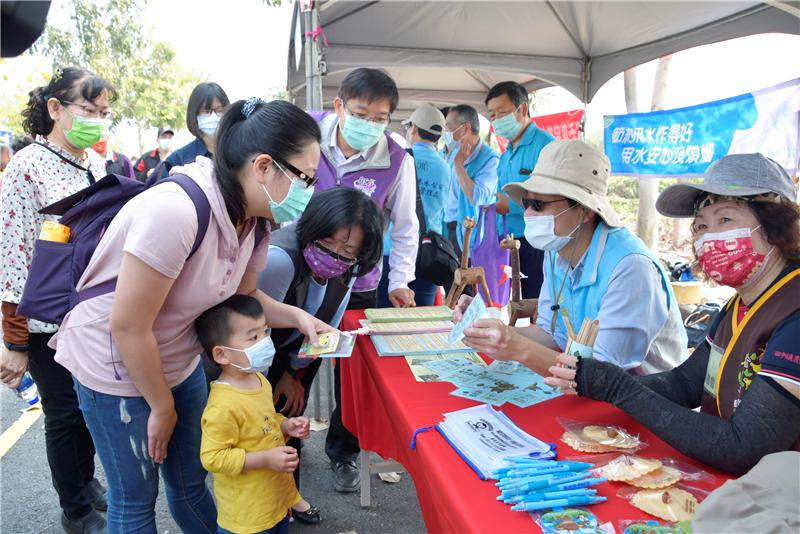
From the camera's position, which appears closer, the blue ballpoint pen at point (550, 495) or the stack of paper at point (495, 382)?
the blue ballpoint pen at point (550, 495)

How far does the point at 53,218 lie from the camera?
206 cm

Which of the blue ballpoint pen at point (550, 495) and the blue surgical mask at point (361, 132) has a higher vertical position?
the blue surgical mask at point (361, 132)

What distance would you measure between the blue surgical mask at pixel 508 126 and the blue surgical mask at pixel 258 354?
113 inches

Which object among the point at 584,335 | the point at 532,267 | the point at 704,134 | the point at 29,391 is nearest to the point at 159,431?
the point at 584,335

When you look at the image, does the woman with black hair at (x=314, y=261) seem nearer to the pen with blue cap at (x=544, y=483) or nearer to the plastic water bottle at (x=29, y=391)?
the pen with blue cap at (x=544, y=483)

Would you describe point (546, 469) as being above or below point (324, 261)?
below

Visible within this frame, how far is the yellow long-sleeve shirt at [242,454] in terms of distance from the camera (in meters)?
1.53

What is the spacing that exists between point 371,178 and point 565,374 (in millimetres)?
1790

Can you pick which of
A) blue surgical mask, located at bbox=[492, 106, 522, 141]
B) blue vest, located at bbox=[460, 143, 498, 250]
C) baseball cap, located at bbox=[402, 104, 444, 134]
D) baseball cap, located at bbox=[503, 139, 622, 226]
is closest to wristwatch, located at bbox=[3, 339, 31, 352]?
baseball cap, located at bbox=[503, 139, 622, 226]

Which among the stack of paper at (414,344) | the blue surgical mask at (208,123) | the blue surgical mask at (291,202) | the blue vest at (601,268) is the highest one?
the blue surgical mask at (208,123)

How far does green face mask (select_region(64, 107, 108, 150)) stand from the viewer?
6.99ft

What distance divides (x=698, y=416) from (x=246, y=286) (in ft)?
4.48

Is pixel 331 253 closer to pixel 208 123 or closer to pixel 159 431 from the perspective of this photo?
pixel 159 431

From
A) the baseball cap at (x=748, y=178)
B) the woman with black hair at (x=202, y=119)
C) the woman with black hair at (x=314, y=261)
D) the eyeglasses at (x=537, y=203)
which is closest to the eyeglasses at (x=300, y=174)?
the woman with black hair at (x=314, y=261)
